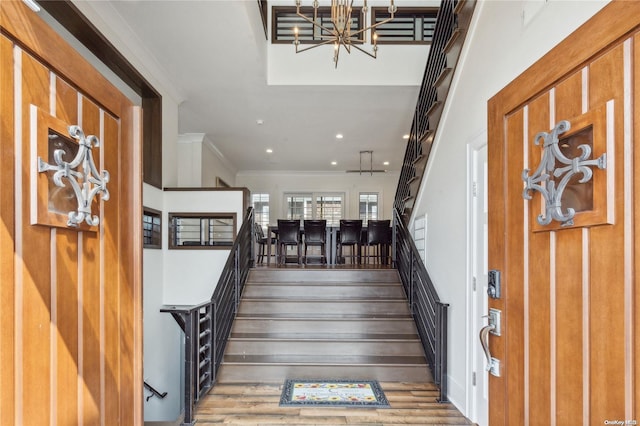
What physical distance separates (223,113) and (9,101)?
18.3ft

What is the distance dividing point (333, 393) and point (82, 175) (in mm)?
2971

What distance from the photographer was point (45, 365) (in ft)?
3.41

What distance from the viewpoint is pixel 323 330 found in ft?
14.1

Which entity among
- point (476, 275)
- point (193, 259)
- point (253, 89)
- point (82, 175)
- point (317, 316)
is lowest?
point (317, 316)

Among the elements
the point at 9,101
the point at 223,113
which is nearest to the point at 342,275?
the point at 223,113

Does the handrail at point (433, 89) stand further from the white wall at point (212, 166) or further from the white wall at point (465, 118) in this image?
the white wall at point (212, 166)

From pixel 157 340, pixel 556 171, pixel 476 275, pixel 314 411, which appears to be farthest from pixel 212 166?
pixel 556 171

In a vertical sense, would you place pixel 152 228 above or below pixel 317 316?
above

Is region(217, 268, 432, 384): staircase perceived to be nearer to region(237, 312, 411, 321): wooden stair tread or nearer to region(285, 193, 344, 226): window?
region(237, 312, 411, 321): wooden stair tread

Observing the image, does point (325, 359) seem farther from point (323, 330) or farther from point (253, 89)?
point (253, 89)

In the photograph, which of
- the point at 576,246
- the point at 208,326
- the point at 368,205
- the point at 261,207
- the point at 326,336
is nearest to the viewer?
the point at 576,246

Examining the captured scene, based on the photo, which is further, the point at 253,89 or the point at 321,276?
the point at 253,89

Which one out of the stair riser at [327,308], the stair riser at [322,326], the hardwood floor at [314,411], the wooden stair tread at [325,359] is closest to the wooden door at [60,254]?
the hardwood floor at [314,411]

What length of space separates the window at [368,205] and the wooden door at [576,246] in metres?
9.66
